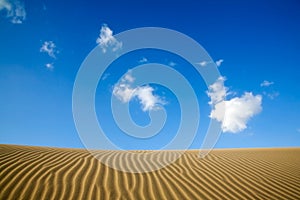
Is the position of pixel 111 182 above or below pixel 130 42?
below

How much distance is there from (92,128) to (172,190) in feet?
16.3

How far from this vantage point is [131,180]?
21.6ft

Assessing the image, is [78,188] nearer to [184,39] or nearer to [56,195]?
[56,195]

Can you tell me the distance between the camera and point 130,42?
12.1 m

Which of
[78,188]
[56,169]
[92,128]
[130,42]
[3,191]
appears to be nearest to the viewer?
[3,191]

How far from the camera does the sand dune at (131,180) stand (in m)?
5.60

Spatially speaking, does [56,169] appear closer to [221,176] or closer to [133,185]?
[133,185]

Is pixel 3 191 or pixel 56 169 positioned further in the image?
pixel 56 169

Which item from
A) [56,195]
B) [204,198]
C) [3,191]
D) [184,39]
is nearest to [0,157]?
[3,191]

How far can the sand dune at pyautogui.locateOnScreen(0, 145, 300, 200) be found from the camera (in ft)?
18.4

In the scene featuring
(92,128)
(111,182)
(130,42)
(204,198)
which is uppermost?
(130,42)

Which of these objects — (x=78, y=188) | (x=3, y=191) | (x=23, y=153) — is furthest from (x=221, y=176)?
(x=23, y=153)

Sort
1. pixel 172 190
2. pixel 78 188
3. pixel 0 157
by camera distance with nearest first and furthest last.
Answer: pixel 78 188, pixel 172 190, pixel 0 157

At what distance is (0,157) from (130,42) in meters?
7.22
